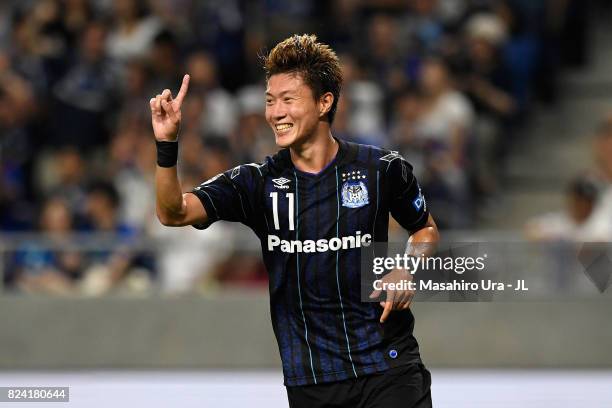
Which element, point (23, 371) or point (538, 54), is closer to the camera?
point (23, 371)

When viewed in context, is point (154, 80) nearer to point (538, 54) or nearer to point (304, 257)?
point (538, 54)

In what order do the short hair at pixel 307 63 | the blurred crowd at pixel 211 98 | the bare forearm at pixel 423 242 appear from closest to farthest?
1. the short hair at pixel 307 63
2. the bare forearm at pixel 423 242
3. the blurred crowd at pixel 211 98

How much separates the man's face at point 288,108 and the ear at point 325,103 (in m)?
0.09

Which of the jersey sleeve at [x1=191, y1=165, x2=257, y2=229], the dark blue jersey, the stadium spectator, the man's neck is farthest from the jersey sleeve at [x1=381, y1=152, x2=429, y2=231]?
the stadium spectator

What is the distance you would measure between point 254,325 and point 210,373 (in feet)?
1.85

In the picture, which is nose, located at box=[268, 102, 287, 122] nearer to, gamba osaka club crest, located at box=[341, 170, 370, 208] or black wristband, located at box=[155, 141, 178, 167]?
gamba osaka club crest, located at box=[341, 170, 370, 208]

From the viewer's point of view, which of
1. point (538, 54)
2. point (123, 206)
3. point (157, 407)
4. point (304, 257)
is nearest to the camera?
point (304, 257)

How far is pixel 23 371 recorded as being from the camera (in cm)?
1074

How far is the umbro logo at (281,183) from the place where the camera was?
5465mm

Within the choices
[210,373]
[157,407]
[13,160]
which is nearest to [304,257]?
[157,407]

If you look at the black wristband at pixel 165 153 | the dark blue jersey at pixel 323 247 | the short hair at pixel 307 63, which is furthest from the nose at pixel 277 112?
the black wristband at pixel 165 153

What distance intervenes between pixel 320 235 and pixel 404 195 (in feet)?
1.43

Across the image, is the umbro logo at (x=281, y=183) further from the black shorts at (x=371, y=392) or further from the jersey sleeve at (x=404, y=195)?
the black shorts at (x=371, y=392)

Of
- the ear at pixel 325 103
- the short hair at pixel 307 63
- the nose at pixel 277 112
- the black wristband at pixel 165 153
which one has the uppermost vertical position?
the short hair at pixel 307 63
